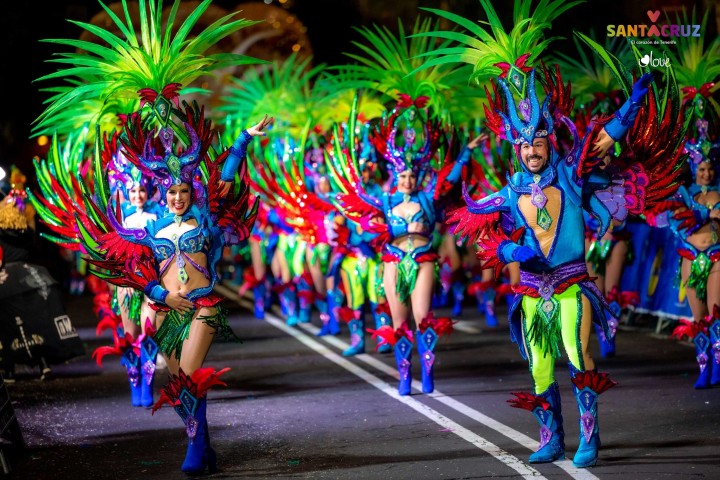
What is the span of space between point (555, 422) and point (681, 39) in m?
5.40

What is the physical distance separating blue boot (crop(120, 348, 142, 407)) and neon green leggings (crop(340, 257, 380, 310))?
3574mm

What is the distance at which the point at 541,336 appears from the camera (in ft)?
25.9

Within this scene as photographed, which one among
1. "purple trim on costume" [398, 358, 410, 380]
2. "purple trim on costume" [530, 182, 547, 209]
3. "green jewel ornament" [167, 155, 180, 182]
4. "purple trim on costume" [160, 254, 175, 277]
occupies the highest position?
"green jewel ornament" [167, 155, 180, 182]

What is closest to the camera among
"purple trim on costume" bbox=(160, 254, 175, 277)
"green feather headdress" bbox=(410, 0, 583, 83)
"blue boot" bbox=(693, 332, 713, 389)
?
"green feather headdress" bbox=(410, 0, 583, 83)

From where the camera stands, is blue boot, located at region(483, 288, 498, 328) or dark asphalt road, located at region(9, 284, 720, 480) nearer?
dark asphalt road, located at region(9, 284, 720, 480)

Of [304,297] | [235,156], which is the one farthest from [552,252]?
[304,297]

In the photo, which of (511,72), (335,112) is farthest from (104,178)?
(335,112)

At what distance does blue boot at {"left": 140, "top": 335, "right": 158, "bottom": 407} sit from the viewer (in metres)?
10.8

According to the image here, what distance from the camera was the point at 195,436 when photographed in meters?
7.93

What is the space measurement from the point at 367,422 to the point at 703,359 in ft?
10.3

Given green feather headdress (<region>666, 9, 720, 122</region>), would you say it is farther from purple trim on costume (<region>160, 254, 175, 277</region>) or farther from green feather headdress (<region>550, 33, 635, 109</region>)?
purple trim on costume (<region>160, 254, 175, 277</region>)

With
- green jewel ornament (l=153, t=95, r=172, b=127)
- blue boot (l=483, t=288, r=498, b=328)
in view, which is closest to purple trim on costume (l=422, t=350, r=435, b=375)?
green jewel ornament (l=153, t=95, r=172, b=127)

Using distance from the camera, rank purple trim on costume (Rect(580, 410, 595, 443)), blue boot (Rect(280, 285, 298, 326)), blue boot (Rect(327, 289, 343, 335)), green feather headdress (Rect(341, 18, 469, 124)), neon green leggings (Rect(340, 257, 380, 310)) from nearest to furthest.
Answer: purple trim on costume (Rect(580, 410, 595, 443)), green feather headdress (Rect(341, 18, 469, 124)), neon green leggings (Rect(340, 257, 380, 310)), blue boot (Rect(327, 289, 343, 335)), blue boot (Rect(280, 285, 298, 326))

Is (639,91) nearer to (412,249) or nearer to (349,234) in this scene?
(412,249)
